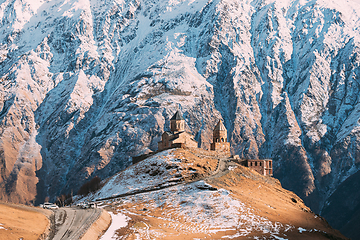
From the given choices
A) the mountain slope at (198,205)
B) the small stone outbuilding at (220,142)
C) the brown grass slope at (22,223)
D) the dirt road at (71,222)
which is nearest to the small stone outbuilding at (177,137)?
the small stone outbuilding at (220,142)

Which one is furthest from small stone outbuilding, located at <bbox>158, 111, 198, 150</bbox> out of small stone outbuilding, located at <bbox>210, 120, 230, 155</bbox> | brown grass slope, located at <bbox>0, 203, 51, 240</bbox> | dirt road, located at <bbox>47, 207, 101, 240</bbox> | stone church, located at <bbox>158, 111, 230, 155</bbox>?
brown grass slope, located at <bbox>0, 203, 51, 240</bbox>

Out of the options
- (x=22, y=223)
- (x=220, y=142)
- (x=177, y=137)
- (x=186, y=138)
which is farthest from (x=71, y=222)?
(x=186, y=138)

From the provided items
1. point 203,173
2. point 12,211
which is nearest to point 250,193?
point 203,173

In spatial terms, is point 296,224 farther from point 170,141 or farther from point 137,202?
point 170,141

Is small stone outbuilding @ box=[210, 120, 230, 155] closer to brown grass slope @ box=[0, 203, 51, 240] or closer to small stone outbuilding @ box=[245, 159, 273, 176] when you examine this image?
small stone outbuilding @ box=[245, 159, 273, 176]

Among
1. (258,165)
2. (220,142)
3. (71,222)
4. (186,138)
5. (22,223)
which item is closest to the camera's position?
(22,223)

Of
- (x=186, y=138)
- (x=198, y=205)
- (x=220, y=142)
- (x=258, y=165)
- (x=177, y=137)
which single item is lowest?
(x=258, y=165)

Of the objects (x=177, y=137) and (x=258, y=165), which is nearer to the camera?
(x=258, y=165)

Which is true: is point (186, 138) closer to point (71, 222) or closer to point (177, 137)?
point (177, 137)
